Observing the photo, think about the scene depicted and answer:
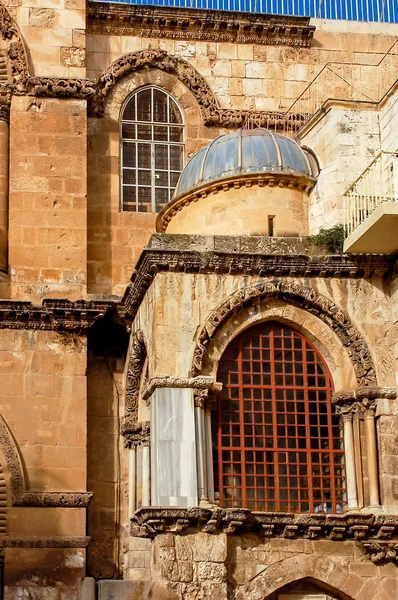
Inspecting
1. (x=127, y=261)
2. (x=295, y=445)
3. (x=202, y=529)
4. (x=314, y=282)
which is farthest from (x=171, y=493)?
(x=127, y=261)

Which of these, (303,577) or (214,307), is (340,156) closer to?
→ (214,307)

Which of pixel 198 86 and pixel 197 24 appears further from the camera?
pixel 197 24

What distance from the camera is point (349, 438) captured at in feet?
66.9

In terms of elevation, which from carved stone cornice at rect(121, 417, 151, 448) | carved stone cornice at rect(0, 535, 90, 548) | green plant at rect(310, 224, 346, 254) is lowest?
carved stone cornice at rect(0, 535, 90, 548)

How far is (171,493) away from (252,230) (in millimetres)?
4583

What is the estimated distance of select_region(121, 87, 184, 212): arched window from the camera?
959 inches

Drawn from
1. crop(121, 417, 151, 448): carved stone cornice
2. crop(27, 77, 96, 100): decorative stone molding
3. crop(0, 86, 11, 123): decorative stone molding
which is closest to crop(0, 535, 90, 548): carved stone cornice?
crop(121, 417, 151, 448): carved stone cornice

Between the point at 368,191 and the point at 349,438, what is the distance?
154 inches

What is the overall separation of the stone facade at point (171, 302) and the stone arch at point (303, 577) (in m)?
0.03

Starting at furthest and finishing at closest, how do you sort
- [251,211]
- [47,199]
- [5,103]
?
[5,103] < [47,199] < [251,211]

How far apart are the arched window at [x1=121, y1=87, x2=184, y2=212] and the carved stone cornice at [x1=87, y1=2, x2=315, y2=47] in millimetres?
1243

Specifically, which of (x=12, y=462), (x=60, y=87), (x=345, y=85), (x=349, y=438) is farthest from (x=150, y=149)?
(x=349, y=438)

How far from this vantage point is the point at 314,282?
68.3 ft

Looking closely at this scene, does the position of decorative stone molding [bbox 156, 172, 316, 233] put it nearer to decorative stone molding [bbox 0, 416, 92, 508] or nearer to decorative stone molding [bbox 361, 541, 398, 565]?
decorative stone molding [bbox 0, 416, 92, 508]
